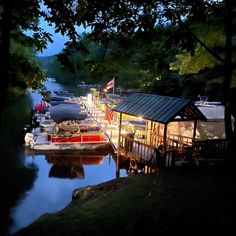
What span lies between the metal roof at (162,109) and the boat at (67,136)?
10.5 meters

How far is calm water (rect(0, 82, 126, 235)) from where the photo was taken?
17.7m

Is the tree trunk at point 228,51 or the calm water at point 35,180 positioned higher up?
the tree trunk at point 228,51

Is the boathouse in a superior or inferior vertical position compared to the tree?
inferior

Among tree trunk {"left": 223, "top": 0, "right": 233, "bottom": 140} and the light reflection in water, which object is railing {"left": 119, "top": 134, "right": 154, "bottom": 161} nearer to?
the light reflection in water

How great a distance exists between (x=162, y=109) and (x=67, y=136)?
1378 cm

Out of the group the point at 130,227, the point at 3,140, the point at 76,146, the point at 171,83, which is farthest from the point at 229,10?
the point at 171,83

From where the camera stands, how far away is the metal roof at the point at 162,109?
17.6 m

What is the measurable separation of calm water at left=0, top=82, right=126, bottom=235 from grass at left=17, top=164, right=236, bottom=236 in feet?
14.0

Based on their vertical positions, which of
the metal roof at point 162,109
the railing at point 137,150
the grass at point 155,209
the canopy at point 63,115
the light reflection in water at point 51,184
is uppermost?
the metal roof at point 162,109

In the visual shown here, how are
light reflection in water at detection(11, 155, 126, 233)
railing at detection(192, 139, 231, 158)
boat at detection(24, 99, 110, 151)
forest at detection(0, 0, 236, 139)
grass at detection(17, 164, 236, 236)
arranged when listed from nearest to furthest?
forest at detection(0, 0, 236, 139) < grass at detection(17, 164, 236, 236) < light reflection in water at detection(11, 155, 126, 233) < railing at detection(192, 139, 231, 158) < boat at detection(24, 99, 110, 151)

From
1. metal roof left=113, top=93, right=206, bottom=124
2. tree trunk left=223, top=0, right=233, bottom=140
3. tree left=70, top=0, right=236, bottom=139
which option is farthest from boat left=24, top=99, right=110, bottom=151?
tree left=70, top=0, right=236, bottom=139

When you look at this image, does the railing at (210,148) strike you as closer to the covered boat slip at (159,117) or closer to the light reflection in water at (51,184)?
the covered boat slip at (159,117)

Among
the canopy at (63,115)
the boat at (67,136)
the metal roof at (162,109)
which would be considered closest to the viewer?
the metal roof at (162,109)

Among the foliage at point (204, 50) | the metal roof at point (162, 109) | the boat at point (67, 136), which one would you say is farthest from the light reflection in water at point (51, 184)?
the foliage at point (204, 50)
